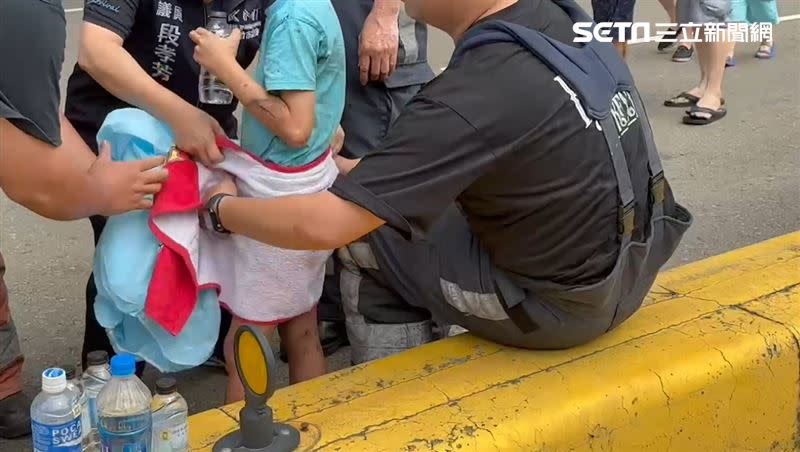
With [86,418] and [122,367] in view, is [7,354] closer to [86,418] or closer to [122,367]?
[86,418]

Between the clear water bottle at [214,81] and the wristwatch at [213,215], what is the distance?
0.31 meters

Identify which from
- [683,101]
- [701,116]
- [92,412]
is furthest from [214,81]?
[683,101]

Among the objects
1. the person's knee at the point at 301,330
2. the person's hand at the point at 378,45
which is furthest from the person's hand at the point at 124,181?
the person's hand at the point at 378,45

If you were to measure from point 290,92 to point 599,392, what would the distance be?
106cm

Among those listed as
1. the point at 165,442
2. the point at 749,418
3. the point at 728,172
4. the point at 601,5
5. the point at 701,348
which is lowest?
the point at 728,172

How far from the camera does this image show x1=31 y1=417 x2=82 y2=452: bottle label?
2012mm

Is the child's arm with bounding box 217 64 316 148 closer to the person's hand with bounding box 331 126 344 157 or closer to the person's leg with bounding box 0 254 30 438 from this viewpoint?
the person's hand with bounding box 331 126 344 157

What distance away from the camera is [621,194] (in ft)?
7.98

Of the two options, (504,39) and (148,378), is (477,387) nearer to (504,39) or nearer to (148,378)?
(504,39)

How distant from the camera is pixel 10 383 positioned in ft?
10.1

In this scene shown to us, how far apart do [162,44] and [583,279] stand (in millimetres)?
1332

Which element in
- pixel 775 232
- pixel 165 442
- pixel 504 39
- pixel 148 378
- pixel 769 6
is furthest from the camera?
pixel 769 6

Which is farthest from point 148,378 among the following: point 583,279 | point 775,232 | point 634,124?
point 775,232

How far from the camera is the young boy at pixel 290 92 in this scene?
2619 millimetres
